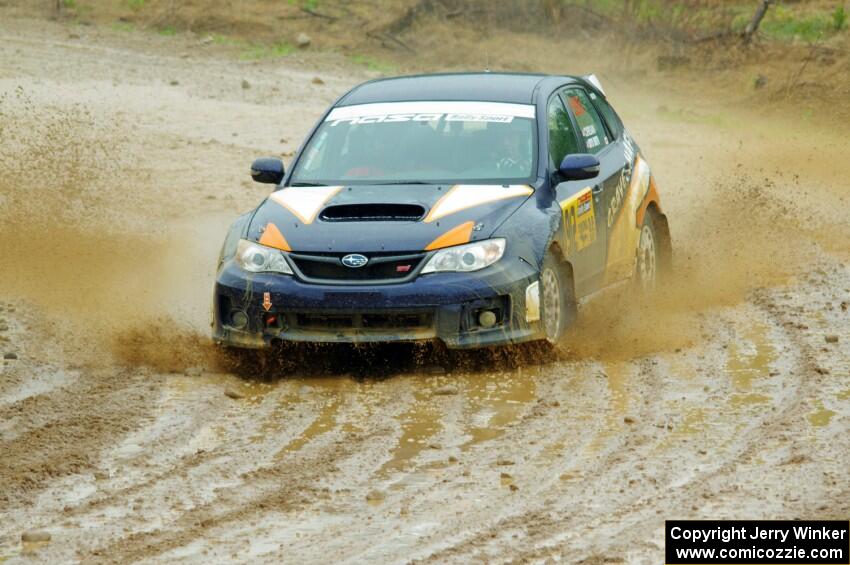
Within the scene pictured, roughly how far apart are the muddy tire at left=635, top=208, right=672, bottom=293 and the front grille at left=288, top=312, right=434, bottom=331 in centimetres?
257

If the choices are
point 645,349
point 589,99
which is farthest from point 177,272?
point 645,349

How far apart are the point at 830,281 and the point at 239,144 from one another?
8.46 metres

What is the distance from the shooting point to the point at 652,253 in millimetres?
11289

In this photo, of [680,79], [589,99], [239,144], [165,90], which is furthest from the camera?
[680,79]

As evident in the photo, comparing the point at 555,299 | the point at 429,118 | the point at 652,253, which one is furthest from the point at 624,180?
the point at 555,299

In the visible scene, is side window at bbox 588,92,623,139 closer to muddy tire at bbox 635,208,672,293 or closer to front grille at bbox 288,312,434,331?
muddy tire at bbox 635,208,672,293

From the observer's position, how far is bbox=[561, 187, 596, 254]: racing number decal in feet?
30.8

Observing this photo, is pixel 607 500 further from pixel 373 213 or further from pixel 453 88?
pixel 453 88

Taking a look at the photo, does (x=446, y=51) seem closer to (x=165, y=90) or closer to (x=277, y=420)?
(x=165, y=90)

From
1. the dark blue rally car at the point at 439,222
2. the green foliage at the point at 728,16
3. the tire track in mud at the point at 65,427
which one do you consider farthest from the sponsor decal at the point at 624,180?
the green foliage at the point at 728,16

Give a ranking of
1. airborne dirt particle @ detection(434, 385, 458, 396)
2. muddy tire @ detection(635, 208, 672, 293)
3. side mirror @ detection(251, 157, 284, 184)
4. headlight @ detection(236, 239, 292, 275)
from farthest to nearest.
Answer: muddy tire @ detection(635, 208, 672, 293) → side mirror @ detection(251, 157, 284, 184) → headlight @ detection(236, 239, 292, 275) → airborne dirt particle @ detection(434, 385, 458, 396)

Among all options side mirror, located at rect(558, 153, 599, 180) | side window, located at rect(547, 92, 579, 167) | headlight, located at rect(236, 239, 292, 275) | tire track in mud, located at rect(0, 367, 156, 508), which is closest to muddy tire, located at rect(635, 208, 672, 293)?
side window, located at rect(547, 92, 579, 167)

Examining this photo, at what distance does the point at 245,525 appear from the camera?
6.05 m

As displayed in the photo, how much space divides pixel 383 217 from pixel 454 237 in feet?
1.50
